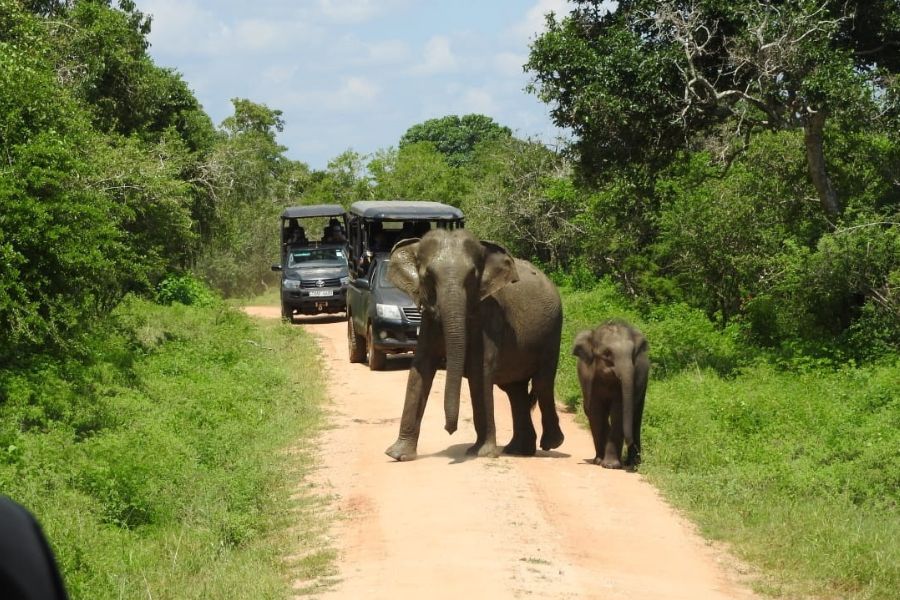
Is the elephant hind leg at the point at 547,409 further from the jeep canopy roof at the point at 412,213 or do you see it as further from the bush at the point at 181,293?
the bush at the point at 181,293

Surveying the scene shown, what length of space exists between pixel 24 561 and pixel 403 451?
1052 centimetres

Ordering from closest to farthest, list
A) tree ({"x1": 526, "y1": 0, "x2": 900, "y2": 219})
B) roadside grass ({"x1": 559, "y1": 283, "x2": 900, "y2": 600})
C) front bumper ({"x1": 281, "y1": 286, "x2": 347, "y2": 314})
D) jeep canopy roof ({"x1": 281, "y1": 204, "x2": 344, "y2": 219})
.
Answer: roadside grass ({"x1": 559, "y1": 283, "x2": 900, "y2": 600}) < tree ({"x1": 526, "y1": 0, "x2": 900, "y2": 219}) < front bumper ({"x1": 281, "y1": 286, "x2": 347, "y2": 314}) < jeep canopy roof ({"x1": 281, "y1": 204, "x2": 344, "y2": 219})

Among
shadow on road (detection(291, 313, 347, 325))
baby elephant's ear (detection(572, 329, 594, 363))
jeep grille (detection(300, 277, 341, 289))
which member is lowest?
shadow on road (detection(291, 313, 347, 325))

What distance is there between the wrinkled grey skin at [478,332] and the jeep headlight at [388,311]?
21.5ft

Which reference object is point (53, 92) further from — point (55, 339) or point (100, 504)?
point (100, 504)

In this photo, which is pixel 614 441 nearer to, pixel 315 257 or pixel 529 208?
pixel 315 257

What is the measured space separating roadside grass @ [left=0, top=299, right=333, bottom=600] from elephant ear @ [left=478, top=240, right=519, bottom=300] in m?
2.59

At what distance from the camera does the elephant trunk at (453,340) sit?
35.6ft

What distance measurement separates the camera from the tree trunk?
16.5 meters

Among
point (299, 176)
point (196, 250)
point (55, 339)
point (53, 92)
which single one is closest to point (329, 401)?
point (55, 339)

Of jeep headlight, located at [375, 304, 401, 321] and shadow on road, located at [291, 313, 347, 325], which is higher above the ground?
jeep headlight, located at [375, 304, 401, 321]

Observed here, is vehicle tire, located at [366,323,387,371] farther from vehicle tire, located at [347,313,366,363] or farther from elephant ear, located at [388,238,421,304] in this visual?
elephant ear, located at [388,238,421,304]

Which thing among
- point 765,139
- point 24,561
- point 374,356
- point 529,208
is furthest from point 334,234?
point 24,561

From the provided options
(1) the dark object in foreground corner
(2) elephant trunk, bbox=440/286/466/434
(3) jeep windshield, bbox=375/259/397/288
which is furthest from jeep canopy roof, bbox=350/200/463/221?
(1) the dark object in foreground corner
